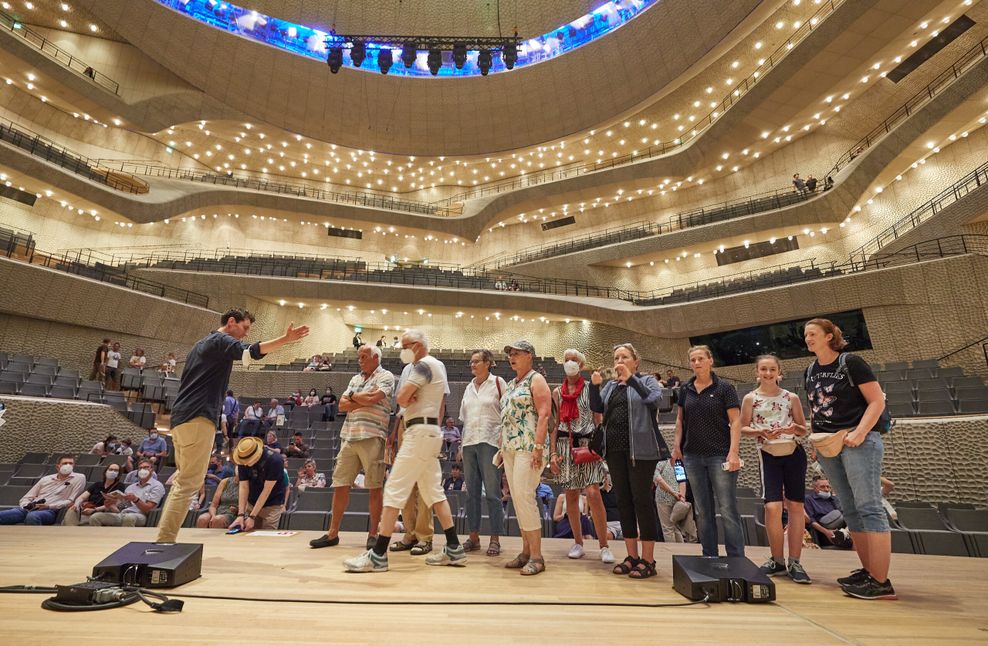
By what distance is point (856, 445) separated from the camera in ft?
7.57

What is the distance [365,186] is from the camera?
79.2 feet

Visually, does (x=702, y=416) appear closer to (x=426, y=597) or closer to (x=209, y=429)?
(x=426, y=597)

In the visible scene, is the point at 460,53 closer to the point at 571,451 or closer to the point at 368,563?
the point at 571,451

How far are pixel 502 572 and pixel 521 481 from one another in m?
0.52

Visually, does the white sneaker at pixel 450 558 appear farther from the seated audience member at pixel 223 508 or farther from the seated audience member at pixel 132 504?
the seated audience member at pixel 132 504

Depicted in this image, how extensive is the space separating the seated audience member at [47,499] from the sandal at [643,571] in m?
5.73

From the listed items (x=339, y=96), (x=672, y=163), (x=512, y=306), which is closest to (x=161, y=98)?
(x=339, y=96)

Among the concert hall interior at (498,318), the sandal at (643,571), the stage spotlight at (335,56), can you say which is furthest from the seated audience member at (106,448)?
the stage spotlight at (335,56)

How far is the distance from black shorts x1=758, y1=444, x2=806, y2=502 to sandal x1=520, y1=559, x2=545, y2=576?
1.46 metres

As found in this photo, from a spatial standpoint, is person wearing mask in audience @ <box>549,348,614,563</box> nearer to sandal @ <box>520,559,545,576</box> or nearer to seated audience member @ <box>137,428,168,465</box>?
sandal @ <box>520,559,545,576</box>

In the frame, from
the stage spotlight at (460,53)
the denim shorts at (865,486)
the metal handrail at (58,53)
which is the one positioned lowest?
the denim shorts at (865,486)

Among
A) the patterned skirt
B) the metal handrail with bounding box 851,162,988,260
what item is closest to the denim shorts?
the patterned skirt

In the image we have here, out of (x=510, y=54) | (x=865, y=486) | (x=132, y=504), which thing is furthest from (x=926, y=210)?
(x=132, y=504)

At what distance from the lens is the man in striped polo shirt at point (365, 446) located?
3473mm
